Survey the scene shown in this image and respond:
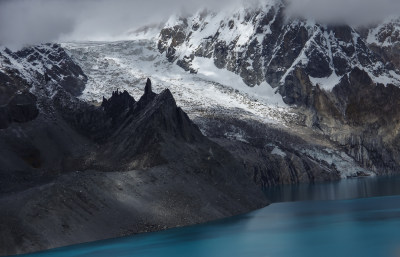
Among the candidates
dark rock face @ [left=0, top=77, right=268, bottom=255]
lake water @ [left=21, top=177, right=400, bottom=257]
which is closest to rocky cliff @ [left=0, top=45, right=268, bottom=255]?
dark rock face @ [left=0, top=77, right=268, bottom=255]

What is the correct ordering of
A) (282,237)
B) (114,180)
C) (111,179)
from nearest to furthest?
(282,237), (111,179), (114,180)

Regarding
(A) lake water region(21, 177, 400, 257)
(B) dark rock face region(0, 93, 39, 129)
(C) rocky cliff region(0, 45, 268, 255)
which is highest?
(B) dark rock face region(0, 93, 39, 129)

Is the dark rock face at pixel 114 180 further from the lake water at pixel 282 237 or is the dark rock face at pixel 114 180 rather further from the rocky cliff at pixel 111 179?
the lake water at pixel 282 237

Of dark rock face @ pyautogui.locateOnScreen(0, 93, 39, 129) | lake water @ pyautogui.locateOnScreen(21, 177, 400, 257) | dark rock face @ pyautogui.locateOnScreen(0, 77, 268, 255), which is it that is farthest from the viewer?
dark rock face @ pyautogui.locateOnScreen(0, 93, 39, 129)

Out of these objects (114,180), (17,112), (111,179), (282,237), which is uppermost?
(17,112)

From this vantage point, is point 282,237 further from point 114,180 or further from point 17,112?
point 17,112

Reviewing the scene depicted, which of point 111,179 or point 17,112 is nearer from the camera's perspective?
point 111,179

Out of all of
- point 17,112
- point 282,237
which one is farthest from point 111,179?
point 17,112

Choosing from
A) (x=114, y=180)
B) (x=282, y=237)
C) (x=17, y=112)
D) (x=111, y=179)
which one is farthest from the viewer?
(x=17, y=112)

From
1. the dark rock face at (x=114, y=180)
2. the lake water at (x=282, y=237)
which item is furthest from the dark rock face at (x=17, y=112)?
the lake water at (x=282, y=237)

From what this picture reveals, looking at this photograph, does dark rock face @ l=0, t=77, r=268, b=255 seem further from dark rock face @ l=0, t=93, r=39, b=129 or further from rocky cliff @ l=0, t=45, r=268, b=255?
dark rock face @ l=0, t=93, r=39, b=129
